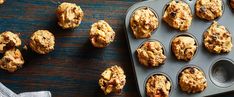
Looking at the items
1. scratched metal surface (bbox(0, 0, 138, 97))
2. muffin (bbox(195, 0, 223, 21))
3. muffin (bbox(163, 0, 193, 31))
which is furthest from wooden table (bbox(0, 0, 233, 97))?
muffin (bbox(195, 0, 223, 21))

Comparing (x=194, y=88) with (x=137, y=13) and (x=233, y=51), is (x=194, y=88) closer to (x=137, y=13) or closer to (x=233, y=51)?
(x=233, y=51)

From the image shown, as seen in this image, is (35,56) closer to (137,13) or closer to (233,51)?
(137,13)

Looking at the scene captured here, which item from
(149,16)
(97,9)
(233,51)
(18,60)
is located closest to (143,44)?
(149,16)

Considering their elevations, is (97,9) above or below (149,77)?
above

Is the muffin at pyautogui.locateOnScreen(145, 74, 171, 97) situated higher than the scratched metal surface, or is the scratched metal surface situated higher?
the scratched metal surface

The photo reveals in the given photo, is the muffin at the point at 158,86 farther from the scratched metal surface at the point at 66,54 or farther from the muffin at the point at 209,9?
the muffin at the point at 209,9

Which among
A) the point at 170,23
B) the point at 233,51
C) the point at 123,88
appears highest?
the point at 170,23

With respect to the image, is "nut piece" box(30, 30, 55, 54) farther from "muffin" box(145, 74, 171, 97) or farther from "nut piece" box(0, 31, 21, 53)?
"muffin" box(145, 74, 171, 97)
